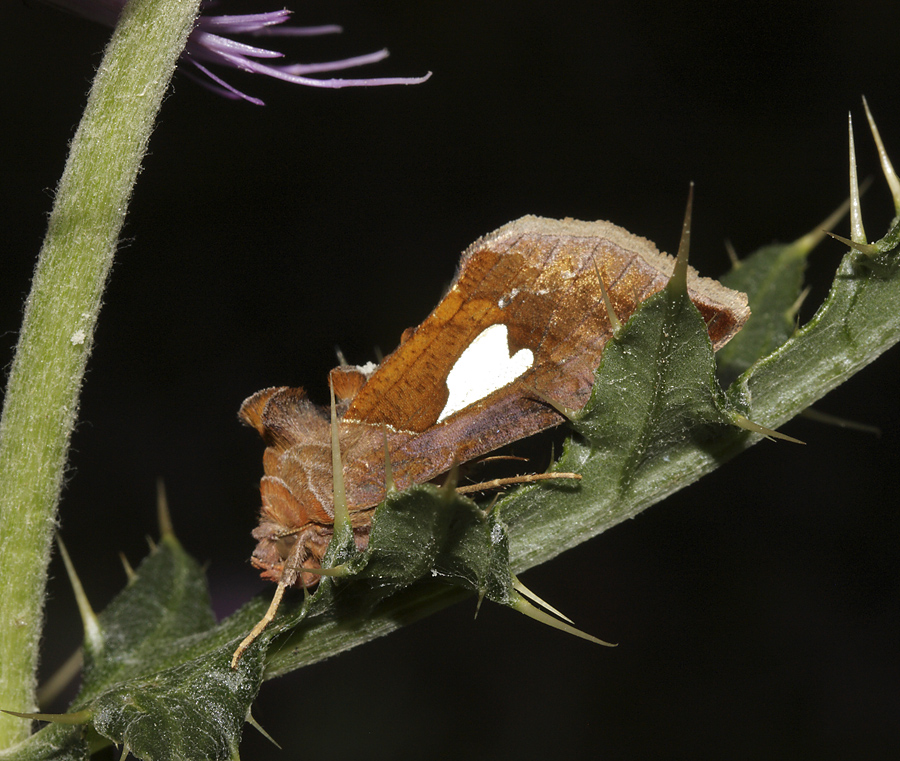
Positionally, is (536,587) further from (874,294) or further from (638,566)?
(874,294)

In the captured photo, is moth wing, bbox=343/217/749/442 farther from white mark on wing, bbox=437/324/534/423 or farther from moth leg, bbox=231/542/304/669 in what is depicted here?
moth leg, bbox=231/542/304/669

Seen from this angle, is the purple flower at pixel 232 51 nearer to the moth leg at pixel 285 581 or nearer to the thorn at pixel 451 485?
the thorn at pixel 451 485

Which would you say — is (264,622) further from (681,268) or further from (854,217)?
(854,217)

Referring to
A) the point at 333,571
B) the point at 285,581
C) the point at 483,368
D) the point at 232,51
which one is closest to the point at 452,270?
the point at 232,51

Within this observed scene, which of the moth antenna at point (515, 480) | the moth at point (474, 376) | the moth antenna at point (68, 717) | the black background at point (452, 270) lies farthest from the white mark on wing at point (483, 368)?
the black background at point (452, 270)

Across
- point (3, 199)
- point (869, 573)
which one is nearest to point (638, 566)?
point (869, 573)
